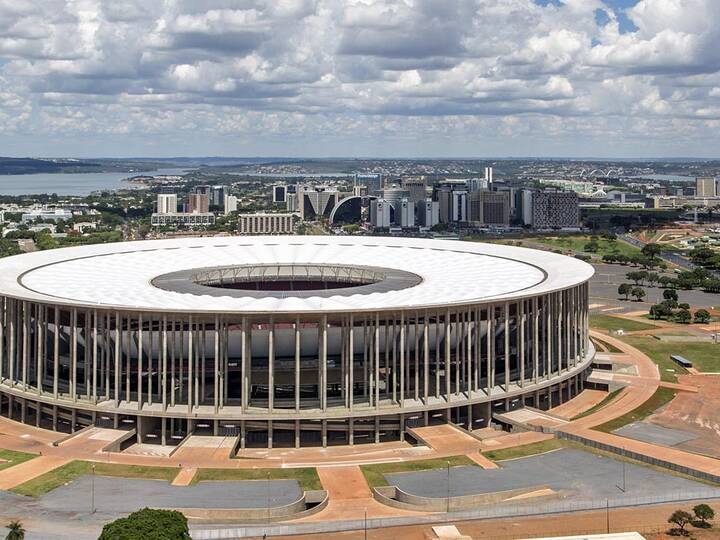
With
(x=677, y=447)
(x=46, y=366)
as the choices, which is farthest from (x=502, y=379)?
(x=46, y=366)

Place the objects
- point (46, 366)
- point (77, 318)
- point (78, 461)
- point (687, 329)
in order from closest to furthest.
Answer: point (78, 461), point (77, 318), point (46, 366), point (687, 329)

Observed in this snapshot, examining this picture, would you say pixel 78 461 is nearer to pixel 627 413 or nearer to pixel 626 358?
pixel 627 413

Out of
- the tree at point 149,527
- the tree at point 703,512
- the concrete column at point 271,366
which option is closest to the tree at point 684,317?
the tree at point 703,512

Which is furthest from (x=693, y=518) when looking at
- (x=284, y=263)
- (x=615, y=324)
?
(x=615, y=324)

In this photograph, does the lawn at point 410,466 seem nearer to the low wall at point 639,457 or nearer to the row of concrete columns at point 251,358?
the row of concrete columns at point 251,358

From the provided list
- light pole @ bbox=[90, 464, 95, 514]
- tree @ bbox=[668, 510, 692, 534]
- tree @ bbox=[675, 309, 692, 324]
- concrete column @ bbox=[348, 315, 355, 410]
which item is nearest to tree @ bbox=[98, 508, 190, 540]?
light pole @ bbox=[90, 464, 95, 514]
